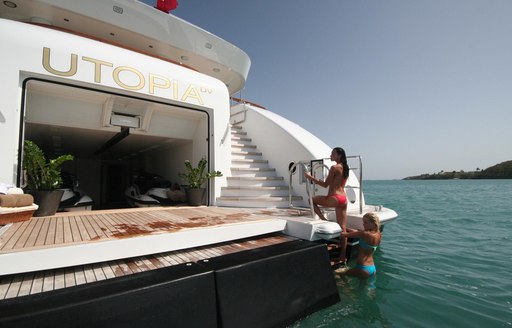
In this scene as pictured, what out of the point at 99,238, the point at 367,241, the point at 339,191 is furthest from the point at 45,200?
the point at 367,241

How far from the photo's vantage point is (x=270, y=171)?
638 cm

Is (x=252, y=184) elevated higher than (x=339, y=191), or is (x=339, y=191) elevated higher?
(x=252, y=184)

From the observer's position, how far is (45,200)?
3.67 metres

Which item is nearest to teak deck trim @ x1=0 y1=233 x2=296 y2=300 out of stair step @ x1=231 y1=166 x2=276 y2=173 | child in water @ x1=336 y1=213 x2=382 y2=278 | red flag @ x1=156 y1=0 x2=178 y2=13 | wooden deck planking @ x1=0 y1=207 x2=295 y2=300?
wooden deck planking @ x1=0 y1=207 x2=295 y2=300

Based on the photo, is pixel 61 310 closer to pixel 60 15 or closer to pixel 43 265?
pixel 43 265

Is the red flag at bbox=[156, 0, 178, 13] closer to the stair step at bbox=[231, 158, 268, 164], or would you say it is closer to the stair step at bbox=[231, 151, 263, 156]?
the stair step at bbox=[231, 151, 263, 156]

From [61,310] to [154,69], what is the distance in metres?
4.33

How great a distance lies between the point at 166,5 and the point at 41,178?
532 centimetres

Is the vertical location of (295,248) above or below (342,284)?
above

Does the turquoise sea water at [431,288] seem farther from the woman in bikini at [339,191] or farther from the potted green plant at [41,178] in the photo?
the potted green plant at [41,178]

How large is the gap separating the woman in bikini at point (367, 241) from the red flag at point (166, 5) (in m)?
6.97

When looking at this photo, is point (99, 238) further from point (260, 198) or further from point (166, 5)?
point (166, 5)

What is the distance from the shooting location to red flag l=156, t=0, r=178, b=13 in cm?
653

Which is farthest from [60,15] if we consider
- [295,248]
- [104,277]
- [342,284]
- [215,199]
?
[342,284]
